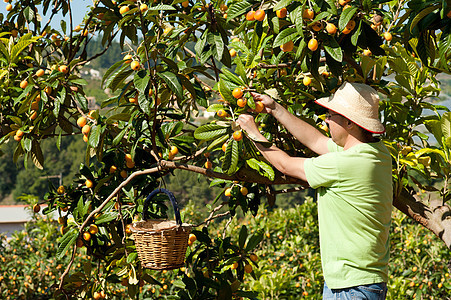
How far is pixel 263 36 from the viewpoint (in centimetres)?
212

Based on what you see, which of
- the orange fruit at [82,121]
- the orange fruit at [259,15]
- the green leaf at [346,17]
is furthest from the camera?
the orange fruit at [82,121]

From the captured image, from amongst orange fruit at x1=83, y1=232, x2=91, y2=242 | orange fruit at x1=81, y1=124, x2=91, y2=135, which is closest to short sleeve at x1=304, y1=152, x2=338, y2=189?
orange fruit at x1=81, y1=124, x2=91, y2=135

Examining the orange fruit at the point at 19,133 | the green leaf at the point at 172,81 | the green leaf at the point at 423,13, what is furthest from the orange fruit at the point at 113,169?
the green leaf at the point at 423,13

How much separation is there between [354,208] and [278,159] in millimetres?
306

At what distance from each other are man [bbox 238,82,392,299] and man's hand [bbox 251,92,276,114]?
0.14 meters

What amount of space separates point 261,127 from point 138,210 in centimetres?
69

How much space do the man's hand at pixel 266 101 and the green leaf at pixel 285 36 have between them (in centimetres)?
22

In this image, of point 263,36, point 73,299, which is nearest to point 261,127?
point 263,36

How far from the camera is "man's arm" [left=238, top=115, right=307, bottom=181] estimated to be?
177 cm

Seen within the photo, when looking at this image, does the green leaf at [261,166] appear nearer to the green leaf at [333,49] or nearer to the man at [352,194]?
the man at [352,194]

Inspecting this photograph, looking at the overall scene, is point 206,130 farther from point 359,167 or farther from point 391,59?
point 391,59

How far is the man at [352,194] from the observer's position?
1670mm

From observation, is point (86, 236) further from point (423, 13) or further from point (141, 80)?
point (423, 13)

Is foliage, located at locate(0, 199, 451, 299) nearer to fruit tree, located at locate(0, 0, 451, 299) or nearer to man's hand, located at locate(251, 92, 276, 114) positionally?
fruit tree, located at locate(0, 0, 451, 299)
